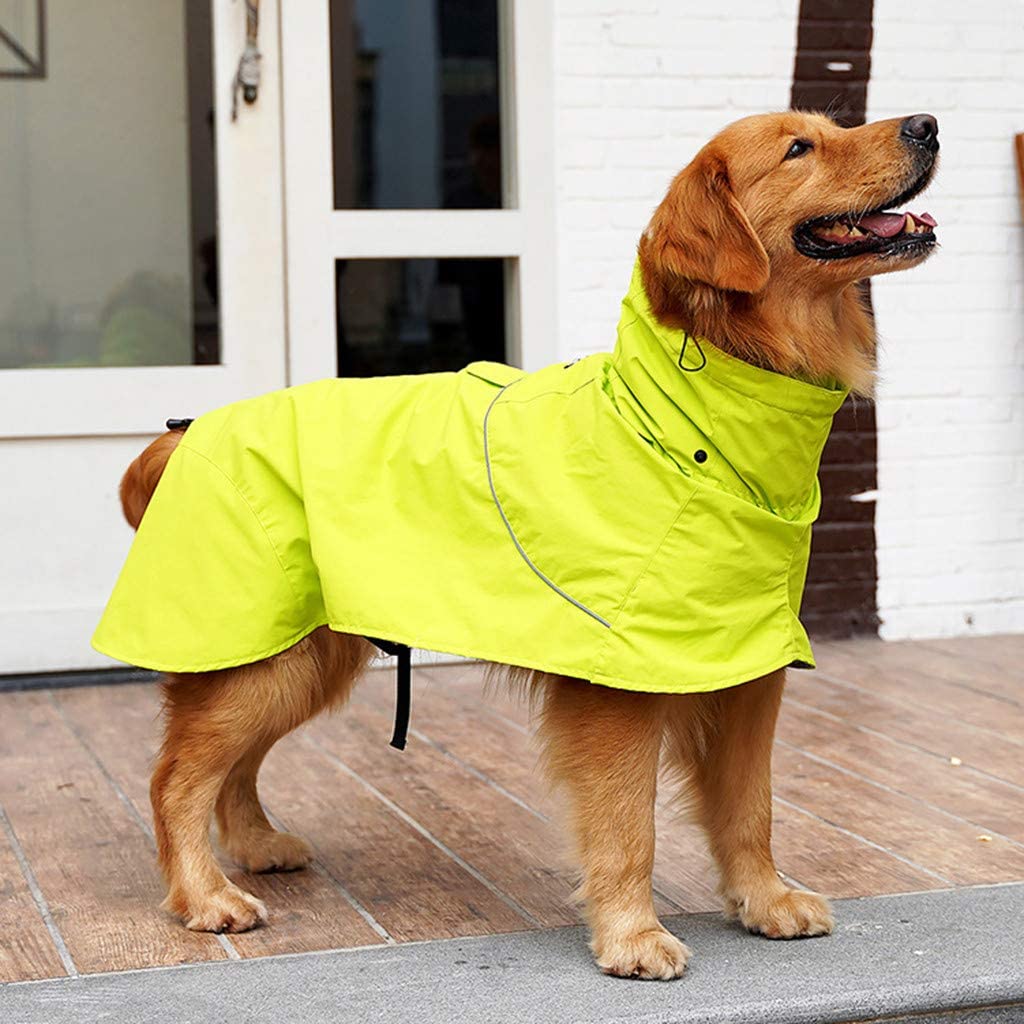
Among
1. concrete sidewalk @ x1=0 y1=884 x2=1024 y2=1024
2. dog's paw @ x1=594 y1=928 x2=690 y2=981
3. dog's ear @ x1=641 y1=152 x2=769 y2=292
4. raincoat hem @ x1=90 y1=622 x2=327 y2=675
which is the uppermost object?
dog's ear @ x1=641 y1=152 x2=769 y2=292

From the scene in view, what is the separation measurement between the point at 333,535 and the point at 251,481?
188mm

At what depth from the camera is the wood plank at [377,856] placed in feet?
8.98

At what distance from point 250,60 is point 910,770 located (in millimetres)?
2669

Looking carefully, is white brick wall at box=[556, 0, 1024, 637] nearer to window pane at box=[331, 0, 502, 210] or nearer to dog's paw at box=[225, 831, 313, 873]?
window pane at box=[331, 0, 502, 210]

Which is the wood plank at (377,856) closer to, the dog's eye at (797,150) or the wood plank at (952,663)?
the dog's eye at (797,150)

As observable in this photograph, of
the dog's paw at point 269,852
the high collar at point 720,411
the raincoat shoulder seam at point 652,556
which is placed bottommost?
the dog's paw at point 269,852

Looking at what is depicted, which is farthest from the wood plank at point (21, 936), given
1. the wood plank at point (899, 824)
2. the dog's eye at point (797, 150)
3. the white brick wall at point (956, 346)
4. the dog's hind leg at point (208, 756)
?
the white brick wall at point (956, 346)

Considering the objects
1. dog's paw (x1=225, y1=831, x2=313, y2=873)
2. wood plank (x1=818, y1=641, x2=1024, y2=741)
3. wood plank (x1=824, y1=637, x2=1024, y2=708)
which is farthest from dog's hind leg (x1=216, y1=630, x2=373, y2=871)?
wood plank (x1=824, y1=637, x2=1024, y2=708)

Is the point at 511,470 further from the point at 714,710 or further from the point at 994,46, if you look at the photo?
the point at 994,46

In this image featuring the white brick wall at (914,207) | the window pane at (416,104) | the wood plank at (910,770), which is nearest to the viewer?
the wood plank at (910,770)

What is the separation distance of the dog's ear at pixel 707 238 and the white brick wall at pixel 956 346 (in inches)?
105

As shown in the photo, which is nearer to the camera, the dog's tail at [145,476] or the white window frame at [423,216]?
the dog's tail at [145,476]

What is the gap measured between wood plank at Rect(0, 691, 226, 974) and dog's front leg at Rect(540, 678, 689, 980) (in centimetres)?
62

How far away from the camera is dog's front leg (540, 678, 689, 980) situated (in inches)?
96.7
